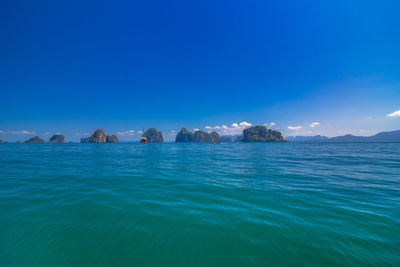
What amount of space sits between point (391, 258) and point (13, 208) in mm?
11648

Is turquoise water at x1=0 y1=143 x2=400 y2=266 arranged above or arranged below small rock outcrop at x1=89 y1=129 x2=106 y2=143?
below

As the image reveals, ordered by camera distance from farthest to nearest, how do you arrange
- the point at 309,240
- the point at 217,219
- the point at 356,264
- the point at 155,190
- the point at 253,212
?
1. the point at 155,190
2. the point at 253,212
3. the point at 217,219
4. the point at 309,240
5. the point at 356,264

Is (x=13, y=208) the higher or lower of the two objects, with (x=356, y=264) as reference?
A: higher

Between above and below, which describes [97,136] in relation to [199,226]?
above

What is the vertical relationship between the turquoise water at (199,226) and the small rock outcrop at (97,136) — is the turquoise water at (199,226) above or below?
below

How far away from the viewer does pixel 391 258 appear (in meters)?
3.18

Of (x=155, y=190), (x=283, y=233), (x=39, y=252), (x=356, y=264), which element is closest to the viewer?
(x=356, y=264)

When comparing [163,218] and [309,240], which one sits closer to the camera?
[309,240]

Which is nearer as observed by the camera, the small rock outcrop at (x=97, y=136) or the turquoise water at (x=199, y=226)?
the turquoise water at (x=199, y=226)

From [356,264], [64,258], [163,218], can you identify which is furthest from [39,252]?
[356,264]

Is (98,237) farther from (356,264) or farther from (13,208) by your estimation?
(356,264)

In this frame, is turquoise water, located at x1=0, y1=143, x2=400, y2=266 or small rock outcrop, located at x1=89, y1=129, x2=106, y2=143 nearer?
turquoise water, located at x1=0, y1=143, x2=400, y2=266

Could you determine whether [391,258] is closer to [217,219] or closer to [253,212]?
[253,212]

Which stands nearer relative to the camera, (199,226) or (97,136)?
(199,226)
